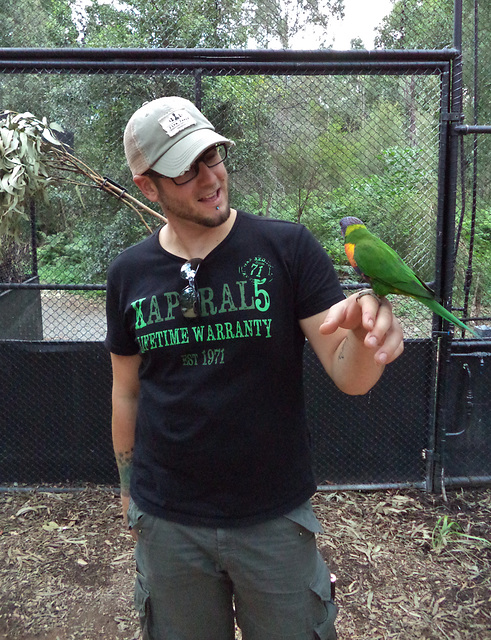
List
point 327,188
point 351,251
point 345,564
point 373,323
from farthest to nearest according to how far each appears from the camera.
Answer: point 327,188 → point 345,564 → point 351,251 → point 373,323

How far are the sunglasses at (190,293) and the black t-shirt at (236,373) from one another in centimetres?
2

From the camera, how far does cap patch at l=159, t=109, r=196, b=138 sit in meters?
1.32

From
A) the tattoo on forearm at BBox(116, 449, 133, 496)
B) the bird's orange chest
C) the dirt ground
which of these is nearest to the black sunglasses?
the bird's orange chest

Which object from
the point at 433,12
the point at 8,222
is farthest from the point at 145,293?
the point at 433,12

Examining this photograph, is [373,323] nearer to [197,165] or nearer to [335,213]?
[197,165]

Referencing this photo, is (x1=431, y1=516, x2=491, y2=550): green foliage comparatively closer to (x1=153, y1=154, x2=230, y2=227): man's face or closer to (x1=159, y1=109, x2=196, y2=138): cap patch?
(x1=153, y1=154, x2=230, y2=227): man's face

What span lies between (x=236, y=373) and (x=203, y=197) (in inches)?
18.8

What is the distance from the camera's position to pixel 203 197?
1.32m

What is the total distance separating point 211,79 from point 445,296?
8.03 feet

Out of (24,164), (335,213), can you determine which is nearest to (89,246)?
(24,164)

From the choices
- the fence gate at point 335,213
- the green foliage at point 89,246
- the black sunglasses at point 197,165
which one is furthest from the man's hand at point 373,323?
the green foliage at point 89,246

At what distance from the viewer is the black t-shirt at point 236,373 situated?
128 cm

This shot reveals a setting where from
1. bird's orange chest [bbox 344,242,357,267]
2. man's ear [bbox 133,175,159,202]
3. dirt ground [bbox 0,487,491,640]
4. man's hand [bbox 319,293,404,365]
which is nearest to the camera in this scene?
man's hand [bbox 319,293,404,365]

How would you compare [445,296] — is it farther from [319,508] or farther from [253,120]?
[253,120]
